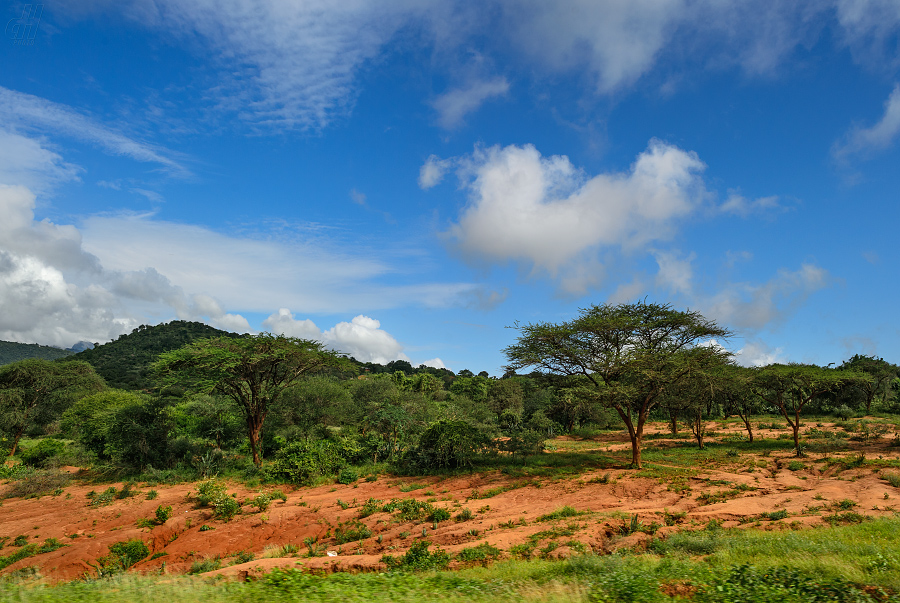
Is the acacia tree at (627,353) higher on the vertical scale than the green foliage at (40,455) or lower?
higher

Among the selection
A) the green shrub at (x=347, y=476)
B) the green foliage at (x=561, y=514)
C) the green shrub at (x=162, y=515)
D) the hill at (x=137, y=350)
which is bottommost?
the green shrub at (x=162, y=515)

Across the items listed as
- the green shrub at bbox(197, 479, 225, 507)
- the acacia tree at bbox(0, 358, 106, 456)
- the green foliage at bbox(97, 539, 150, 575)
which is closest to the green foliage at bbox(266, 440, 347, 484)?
the green shrub at bbox(197, 479, 225, 507)

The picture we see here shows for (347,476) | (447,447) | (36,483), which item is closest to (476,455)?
(447,447)

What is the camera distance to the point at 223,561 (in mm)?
11008

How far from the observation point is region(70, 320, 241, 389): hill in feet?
220

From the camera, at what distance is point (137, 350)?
84500mm

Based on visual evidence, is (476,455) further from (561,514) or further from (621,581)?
(621,581)

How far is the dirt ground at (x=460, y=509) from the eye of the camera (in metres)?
10.7

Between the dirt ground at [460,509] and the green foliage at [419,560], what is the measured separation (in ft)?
1.30

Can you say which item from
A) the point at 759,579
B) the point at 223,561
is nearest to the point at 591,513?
the point at 759,579

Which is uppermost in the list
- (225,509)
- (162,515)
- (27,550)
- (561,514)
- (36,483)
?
(561,514)

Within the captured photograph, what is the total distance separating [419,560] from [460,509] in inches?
203

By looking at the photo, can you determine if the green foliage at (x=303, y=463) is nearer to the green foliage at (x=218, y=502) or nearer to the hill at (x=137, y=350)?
the green foliage at (x=218, y=502)

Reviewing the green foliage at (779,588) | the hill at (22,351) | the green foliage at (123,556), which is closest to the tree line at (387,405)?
the green foliage at (123,556)
